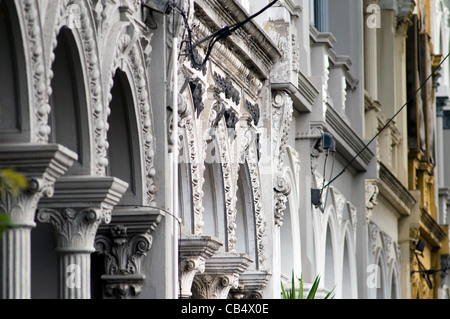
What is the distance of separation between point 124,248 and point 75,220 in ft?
5.60

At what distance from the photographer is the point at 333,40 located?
979 inches

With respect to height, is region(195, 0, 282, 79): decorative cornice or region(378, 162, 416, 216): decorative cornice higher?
region(378, 162, 416, 216): decorative cornice

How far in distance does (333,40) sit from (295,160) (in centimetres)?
361

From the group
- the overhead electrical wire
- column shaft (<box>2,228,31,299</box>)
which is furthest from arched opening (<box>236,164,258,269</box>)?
column shaft (<box>2,228,31,299</box>)

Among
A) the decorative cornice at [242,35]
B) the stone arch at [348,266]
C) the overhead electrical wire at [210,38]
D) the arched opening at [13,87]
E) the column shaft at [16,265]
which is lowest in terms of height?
the column shaft at [16,265]

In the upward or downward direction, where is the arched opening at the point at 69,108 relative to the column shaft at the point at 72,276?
upward

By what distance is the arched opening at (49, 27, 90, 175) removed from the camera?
1228 centimetres

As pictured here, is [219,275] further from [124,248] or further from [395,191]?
[395,191]

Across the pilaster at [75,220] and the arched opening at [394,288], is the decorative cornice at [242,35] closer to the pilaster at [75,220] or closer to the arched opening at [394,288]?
the pilaster at [75,220]

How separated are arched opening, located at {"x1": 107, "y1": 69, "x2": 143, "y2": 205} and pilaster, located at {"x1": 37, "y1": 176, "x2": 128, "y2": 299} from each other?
5.34ft

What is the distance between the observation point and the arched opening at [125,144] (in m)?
13.7

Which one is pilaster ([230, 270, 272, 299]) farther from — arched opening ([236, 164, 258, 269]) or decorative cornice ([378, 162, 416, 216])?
decorative cornice ([378, 162, 416, 216])

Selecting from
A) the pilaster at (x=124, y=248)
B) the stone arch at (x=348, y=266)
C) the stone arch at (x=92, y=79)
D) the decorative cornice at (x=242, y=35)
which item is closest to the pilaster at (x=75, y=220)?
the stone arch at (x=92, y=79)

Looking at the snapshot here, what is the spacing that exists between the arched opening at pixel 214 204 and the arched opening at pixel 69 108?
5063 millimetres
